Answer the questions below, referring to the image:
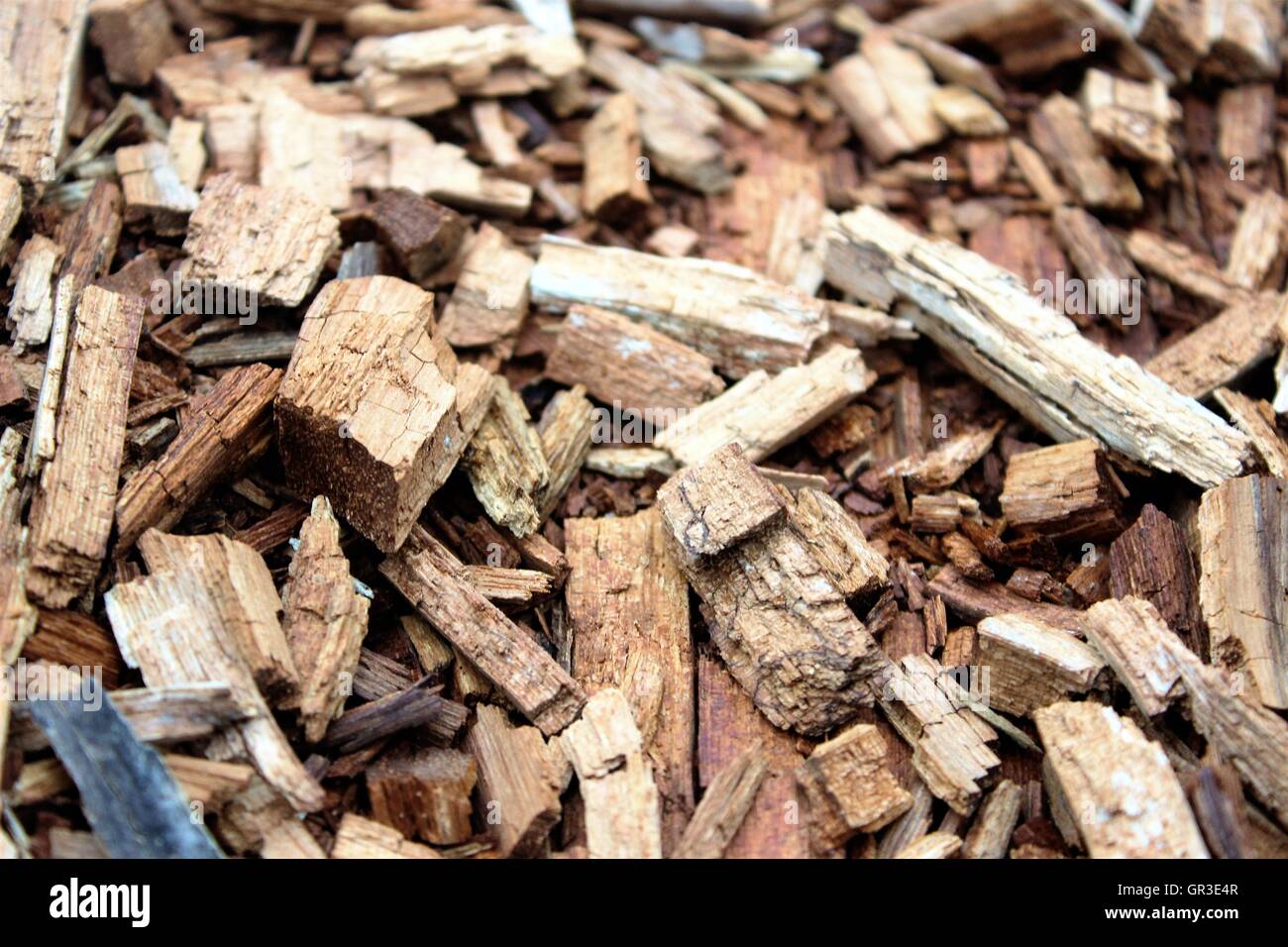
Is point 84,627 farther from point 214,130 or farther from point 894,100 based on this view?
point 894,100

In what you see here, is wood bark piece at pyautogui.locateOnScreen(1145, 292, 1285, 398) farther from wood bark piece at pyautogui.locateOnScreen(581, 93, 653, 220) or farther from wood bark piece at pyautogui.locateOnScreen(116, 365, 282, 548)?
wood bark piece at pyautogui.locateOnScreen(116, 365, 282, 548)

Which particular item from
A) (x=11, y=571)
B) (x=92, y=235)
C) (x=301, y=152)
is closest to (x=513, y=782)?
(x=11, y=571)

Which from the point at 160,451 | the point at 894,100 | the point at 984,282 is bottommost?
the point at 160,451

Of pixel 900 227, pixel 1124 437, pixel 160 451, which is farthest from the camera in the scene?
pixel 900 227

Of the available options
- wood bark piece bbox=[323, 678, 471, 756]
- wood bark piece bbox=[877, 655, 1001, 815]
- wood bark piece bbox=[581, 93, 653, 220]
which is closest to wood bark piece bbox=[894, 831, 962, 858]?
wood bark piece bbox=[877, 655, 1001, 815]

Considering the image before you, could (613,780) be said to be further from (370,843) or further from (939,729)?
(939,729)
